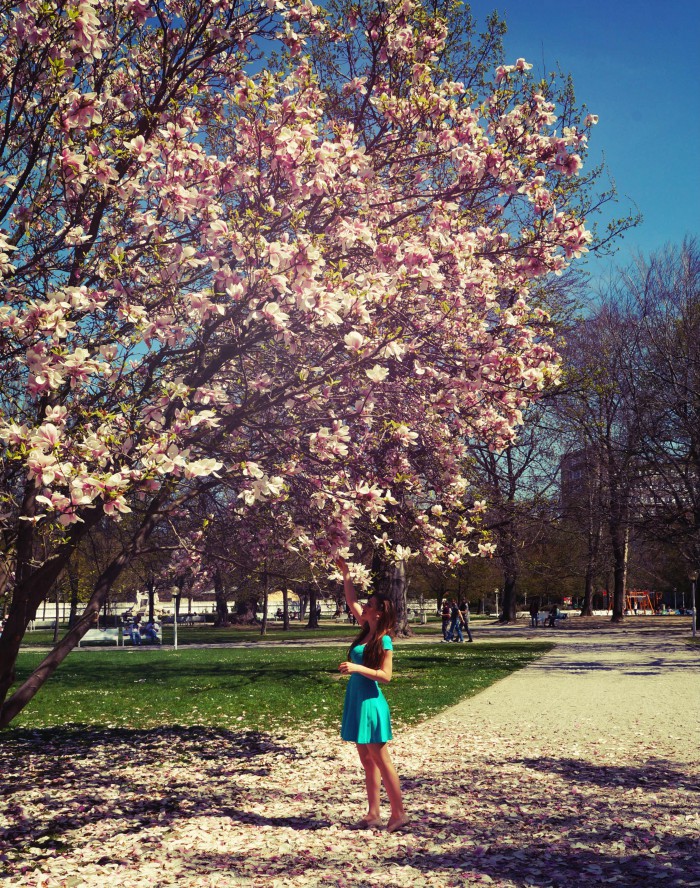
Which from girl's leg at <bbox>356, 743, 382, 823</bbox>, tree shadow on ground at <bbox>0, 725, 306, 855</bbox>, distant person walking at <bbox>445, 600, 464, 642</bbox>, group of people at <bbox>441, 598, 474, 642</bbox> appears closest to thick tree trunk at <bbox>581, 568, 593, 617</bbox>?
group of people at <bbox>441, 598, 474, 642</bbox>

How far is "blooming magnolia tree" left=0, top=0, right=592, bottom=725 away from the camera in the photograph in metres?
6.06

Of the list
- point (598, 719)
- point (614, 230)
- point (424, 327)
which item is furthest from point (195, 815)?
point (614, 230)

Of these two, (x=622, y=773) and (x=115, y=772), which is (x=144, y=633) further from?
(x=622, y=773)

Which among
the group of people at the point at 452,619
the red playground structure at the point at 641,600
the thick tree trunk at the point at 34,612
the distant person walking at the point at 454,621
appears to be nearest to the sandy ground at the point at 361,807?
the thick tree trunk at the point at 34,612

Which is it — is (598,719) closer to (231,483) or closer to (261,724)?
(261,724)

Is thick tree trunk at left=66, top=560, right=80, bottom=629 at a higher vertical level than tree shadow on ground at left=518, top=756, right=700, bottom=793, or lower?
higher

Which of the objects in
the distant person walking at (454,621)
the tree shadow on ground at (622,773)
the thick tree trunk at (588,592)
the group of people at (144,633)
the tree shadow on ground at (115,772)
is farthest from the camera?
the thick tree trunk at (588,592)

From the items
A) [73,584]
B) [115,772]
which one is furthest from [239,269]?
[73,584]

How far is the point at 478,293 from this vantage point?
8383 mm

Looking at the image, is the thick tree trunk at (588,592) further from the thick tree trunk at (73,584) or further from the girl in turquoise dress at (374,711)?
the girl in turquoise dress at (374,711)

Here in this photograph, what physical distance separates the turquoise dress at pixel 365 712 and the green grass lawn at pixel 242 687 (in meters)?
6.00

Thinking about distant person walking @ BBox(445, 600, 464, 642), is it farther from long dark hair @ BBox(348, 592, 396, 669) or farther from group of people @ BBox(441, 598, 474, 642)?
long dark hair @ BBox(348, 592, 396, 669)

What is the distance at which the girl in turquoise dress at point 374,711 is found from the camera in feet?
22.5

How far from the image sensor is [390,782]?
22.4ft
